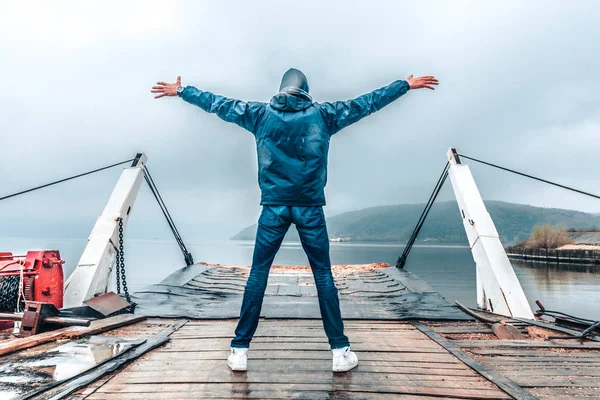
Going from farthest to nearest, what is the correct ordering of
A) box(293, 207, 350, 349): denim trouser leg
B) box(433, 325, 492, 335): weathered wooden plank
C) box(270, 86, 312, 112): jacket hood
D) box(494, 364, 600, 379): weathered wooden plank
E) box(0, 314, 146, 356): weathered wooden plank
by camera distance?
box(433, 325, 492, 335): weathered wooden plank → box(0, 314, 146, 356): weathered wooden plank → box(270, 86, 312, 112): jacket hood → box(293, 207, 350, 349): denim trouser leg → box(494, 364, 600, 379): weathered wooden plank

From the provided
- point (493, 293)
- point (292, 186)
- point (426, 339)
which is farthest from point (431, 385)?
point (493, 293)

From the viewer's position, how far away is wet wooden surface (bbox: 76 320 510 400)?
2.32 meters

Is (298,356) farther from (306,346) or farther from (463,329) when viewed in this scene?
(463,329)

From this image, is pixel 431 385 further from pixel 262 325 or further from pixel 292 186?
pixel 262 325

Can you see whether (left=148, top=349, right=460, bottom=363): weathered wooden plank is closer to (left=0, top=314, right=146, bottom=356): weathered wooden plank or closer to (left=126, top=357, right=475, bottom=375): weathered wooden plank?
(left=126, top=357, right=475, bottom=375): weathered wooden plank

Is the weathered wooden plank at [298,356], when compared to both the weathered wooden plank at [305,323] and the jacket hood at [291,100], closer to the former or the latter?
the weathered wooden plank at [305,323]

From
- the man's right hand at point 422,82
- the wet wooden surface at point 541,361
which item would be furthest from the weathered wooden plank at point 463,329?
the man's right hand at point 422,82

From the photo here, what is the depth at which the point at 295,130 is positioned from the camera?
290 cm

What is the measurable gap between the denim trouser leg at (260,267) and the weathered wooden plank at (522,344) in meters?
1.89

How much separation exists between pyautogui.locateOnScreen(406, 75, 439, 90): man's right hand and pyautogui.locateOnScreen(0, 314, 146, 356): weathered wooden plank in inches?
145

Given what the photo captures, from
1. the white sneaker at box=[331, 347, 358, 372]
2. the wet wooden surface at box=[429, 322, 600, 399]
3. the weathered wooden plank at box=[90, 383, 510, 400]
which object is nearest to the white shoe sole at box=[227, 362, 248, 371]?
the weathered wooden plank at box=[90, 383, 510, 400]

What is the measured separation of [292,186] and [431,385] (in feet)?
5.21

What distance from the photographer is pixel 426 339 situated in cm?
368

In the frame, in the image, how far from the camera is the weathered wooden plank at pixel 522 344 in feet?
11.2
